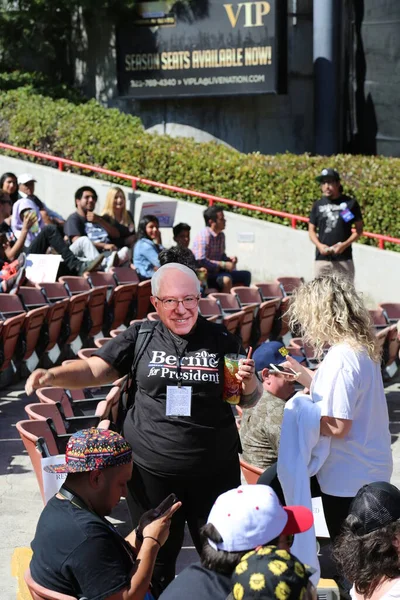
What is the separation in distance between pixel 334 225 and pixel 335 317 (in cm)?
687

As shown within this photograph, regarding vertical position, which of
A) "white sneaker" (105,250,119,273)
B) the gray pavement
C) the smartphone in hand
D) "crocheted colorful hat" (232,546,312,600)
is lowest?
the gray pavement

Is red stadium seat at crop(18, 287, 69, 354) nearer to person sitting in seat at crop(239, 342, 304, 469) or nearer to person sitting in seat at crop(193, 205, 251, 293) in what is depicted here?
person sitting in seat at crop(193, 205, 251, 293)

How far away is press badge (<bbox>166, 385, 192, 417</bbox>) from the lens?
13.7 ft

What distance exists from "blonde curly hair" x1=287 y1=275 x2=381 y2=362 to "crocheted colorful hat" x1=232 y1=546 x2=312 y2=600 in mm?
1774

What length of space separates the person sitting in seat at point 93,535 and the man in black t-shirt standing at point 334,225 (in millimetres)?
7597

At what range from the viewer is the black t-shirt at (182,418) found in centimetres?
416

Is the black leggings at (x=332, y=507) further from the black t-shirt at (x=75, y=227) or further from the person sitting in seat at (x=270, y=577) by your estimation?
the black t-shirt at (x=75, y=227)

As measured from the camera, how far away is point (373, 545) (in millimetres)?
3461

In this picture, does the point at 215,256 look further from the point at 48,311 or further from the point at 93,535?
the point at 93,535

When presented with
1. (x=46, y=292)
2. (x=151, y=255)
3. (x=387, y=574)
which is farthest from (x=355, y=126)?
(x=387, y=574)

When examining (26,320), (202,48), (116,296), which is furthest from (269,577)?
(202,48)

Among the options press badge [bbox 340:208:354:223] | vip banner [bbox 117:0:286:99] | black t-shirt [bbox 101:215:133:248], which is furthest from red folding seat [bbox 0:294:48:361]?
vip banner [bbox 117:0:286:99]

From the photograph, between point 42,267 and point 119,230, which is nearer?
point 42,267

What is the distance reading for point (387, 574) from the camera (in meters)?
3.36
